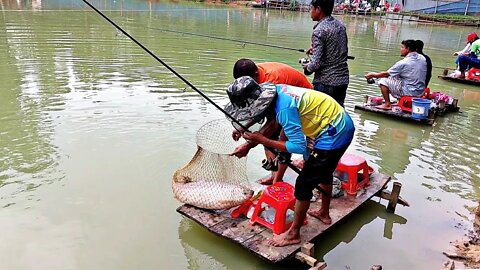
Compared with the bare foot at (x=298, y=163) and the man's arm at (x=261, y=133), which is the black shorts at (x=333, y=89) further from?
the man's arm at (x=261, y=133)

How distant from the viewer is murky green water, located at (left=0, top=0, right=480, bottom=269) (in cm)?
344

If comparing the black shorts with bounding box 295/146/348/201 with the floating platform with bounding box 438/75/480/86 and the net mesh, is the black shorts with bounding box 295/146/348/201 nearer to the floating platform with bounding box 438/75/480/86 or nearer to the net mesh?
the net mesh

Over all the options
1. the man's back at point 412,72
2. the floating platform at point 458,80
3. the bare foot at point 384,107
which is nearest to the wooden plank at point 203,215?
the man's back at point 412,72

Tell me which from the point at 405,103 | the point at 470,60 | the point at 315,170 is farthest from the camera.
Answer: the point at 470,60

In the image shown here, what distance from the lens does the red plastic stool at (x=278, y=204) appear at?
329cm

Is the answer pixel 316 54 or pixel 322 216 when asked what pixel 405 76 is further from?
pixel 322 216

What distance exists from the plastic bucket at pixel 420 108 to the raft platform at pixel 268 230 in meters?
3.08

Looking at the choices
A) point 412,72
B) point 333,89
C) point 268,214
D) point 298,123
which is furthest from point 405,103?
point 298,123

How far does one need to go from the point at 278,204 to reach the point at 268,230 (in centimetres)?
23

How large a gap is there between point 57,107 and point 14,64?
128 inches

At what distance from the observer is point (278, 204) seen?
10.8 feet

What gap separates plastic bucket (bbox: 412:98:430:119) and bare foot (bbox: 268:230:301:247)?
436 cm

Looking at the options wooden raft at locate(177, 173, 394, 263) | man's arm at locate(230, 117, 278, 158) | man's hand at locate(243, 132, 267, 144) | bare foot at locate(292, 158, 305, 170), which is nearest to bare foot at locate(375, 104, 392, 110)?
bare foot at locate(292, 158, 305, 170)

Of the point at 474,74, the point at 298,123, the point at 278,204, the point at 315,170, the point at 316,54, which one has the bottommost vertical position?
the point at 278,204
